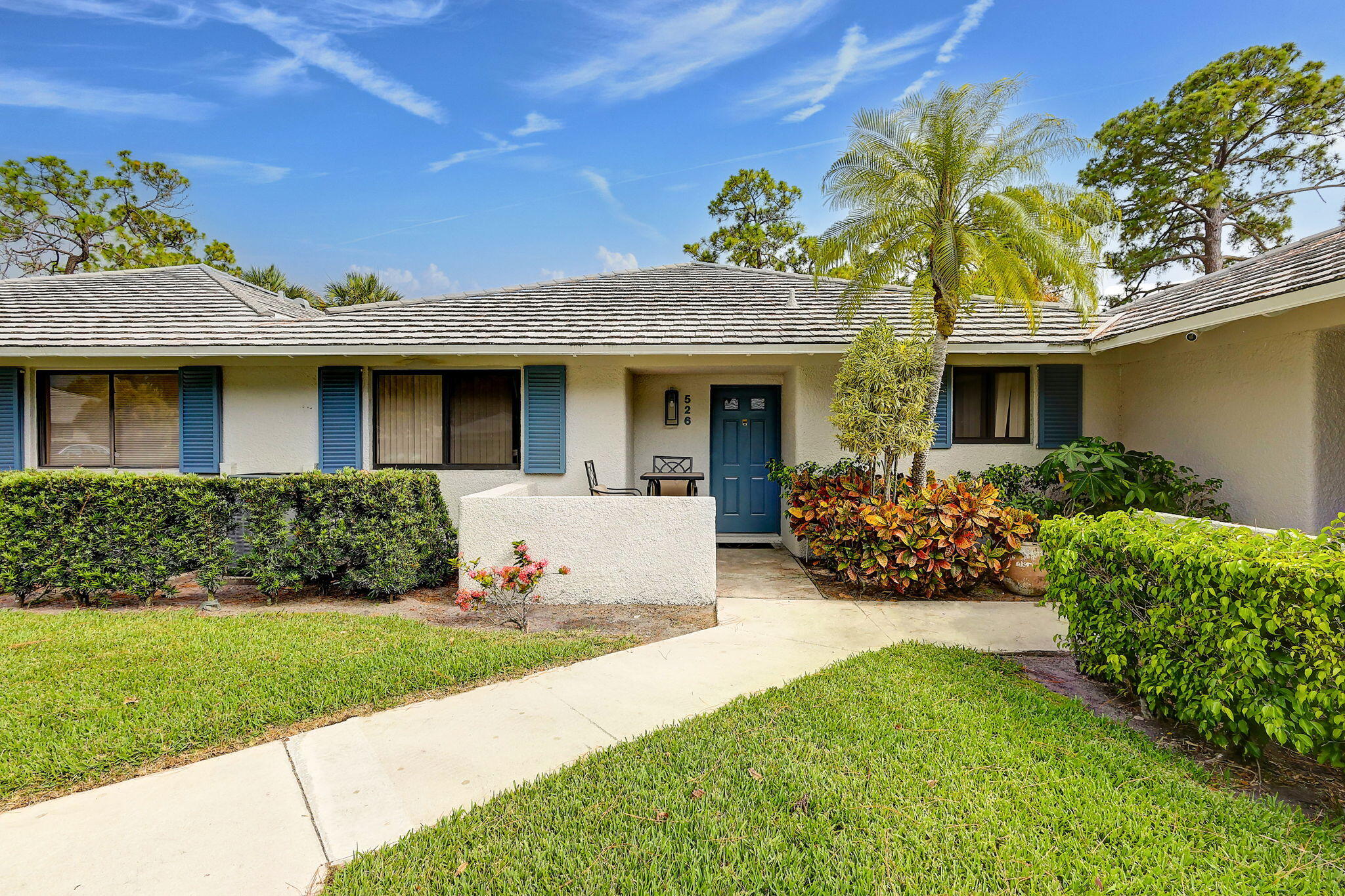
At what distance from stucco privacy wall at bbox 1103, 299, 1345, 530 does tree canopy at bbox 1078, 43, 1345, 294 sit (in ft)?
45.7

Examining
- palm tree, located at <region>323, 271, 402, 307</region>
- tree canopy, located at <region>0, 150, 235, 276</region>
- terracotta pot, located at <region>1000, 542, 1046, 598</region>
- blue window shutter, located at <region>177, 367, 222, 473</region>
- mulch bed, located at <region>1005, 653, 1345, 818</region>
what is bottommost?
mulch bed, located at <region>1005, 653, 1345, 818</region>

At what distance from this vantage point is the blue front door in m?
9.74

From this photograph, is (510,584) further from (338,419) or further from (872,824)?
(338,419)

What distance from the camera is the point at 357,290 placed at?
56.2 feet

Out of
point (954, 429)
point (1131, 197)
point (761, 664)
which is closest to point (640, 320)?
point (954, 429)

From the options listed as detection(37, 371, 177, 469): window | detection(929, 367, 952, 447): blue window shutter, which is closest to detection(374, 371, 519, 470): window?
detection(37, 371, 177, 469): window

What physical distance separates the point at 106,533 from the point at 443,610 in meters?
3.49

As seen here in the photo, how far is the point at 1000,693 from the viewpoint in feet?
12.2

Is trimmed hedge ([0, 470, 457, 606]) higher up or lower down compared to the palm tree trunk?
lower down

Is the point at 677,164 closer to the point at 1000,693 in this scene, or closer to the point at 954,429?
the point at 954,429

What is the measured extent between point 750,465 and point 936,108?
5.62 m

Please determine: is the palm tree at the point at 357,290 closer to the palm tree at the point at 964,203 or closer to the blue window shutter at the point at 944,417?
the palm tree at the point at 964,203

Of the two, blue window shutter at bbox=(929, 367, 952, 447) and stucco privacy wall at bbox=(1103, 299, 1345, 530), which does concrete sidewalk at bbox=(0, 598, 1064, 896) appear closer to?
stucco privacy wall at bbox=(1103, 299, 1345, 530)

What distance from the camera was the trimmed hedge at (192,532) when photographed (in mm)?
5695
